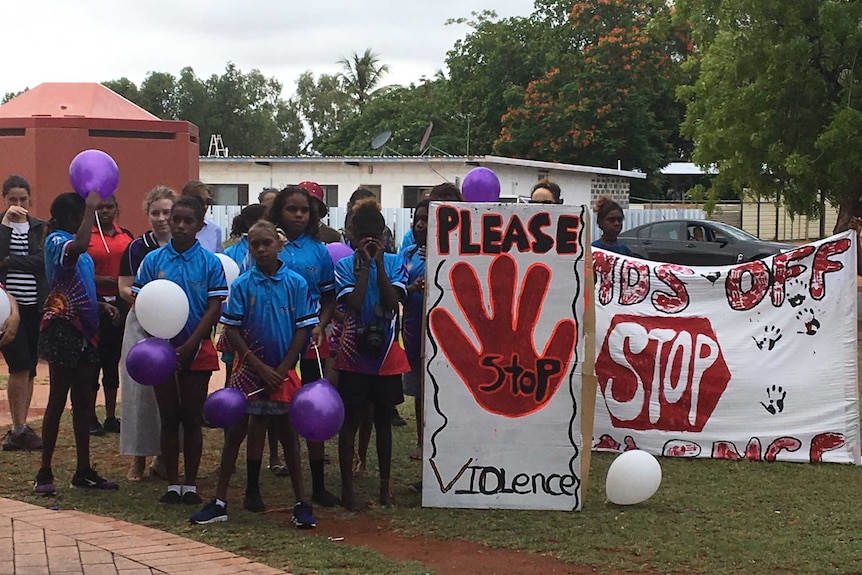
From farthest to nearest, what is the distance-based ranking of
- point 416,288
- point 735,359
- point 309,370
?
1. point 735,359
2. point 416,288
3. point 309,370

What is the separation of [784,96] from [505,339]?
14.0m

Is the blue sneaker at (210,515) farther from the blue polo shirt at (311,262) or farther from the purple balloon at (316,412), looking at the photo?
the blue polo shirt at (311,262)

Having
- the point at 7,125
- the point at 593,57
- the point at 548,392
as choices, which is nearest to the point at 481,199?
the point at 548,392

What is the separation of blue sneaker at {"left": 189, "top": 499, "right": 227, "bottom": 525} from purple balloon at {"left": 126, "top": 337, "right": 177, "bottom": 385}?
2.31 ft

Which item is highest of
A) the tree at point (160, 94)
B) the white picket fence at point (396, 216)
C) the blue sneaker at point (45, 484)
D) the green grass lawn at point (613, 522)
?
the tree at point (160, 94)

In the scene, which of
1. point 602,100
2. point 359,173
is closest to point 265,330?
point 359,173

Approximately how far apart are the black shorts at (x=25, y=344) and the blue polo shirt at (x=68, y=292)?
1.08 metres

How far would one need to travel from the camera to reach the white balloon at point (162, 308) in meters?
5.71

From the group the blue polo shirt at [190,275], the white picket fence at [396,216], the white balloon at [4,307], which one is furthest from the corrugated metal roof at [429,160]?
the white balloon at [4,307]

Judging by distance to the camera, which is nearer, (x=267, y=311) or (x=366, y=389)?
(x=267, y=311)

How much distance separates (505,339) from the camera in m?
6.25

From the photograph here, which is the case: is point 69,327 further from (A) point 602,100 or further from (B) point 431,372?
(A) point 602,100

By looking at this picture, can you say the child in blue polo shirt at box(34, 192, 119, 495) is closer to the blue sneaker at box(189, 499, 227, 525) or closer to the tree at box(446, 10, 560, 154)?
the blue sneaker at box(189, 499, 227, 525)

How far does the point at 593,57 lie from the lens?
132ft
